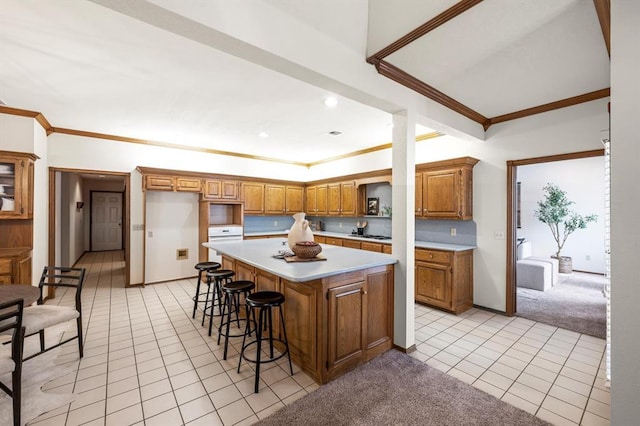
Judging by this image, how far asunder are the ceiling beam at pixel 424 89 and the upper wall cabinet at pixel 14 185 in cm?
458

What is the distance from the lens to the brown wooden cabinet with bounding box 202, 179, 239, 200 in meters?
5.66

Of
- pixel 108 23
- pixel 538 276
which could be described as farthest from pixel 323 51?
pixel 538 276

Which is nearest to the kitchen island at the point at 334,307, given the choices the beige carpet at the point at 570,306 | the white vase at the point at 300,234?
the white vase at the point at 300,234

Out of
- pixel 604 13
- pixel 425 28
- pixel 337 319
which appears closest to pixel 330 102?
pixel 425 28

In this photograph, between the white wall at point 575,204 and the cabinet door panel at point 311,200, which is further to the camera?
the cabinet door panel at point 311,200

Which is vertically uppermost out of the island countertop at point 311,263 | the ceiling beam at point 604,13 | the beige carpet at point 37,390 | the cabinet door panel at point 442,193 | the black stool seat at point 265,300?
the ceiling beam at point 604,13

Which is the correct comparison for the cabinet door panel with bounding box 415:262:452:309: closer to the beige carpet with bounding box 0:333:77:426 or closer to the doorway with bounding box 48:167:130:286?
the beige carpet with bounding box 0:333:77:426

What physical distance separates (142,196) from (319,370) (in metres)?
4.69

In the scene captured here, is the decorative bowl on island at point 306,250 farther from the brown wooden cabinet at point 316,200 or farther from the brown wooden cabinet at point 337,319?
the brown wooden cabinet at point 316,200

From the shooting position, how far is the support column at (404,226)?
2826 millimetres

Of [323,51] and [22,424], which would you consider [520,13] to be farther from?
[22,424]

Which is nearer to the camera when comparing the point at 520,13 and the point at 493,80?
the point at 520,13

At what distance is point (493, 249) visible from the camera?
4.01m

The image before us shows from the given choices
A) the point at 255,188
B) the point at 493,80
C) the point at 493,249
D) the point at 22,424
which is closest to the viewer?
the point at 22,424
